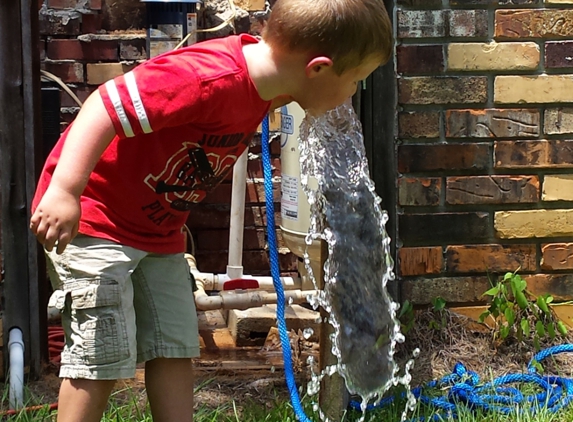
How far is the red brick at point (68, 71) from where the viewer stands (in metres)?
2.95

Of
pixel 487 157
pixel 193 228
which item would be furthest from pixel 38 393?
pixel 487 157

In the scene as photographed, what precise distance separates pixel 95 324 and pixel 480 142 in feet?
4.44

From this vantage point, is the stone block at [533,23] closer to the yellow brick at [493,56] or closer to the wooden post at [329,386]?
the yellow brick at [493,56]

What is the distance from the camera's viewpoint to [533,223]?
2.48m

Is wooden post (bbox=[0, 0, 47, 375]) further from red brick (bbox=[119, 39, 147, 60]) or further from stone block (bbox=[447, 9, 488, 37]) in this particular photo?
stone block (bbox=[447, 9, 488, 37])

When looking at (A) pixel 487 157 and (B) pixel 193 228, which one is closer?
(A) pixel 487 157

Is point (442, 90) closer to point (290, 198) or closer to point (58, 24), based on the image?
point (290, 198)

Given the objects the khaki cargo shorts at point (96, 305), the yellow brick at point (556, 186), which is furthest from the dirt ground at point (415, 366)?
the khaki cargo shorts at point (96, 305)

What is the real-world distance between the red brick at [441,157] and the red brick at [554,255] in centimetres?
33

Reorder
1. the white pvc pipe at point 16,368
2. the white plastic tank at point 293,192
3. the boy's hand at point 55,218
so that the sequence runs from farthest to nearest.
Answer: the white plastic tank at point 293,192 < the white pvc pipe at point 16,368 < the boy's hand at point 55,218

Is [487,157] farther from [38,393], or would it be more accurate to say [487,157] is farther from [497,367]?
[38,393]

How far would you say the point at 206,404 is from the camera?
212cm

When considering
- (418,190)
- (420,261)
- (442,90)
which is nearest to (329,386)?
(420,261)

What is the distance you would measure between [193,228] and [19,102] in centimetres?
94
